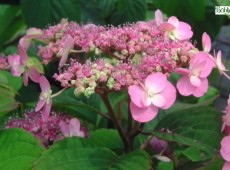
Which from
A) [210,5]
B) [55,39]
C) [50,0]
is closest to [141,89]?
[55,39]

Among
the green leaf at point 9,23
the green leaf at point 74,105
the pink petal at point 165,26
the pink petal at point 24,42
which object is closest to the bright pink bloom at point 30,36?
the pink petal at point 24,42

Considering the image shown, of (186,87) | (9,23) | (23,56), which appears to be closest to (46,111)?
(23,56)

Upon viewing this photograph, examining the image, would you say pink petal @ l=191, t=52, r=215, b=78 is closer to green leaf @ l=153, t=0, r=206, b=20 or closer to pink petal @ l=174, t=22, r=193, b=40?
pink petal @ l=174, t=22, r=193, b=40

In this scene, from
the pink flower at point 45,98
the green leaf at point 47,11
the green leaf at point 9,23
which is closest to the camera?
the pink flower at point 45,98

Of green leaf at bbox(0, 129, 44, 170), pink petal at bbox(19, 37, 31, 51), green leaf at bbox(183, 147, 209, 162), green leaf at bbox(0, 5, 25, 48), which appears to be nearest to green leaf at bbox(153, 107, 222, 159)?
green leaf at bbox(183, 147, 209, 162)

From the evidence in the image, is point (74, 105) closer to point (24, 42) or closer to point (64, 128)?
point (64, 128)

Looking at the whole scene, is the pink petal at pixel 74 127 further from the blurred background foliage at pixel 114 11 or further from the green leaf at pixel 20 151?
the blurred background foliage at pixel 114 11
